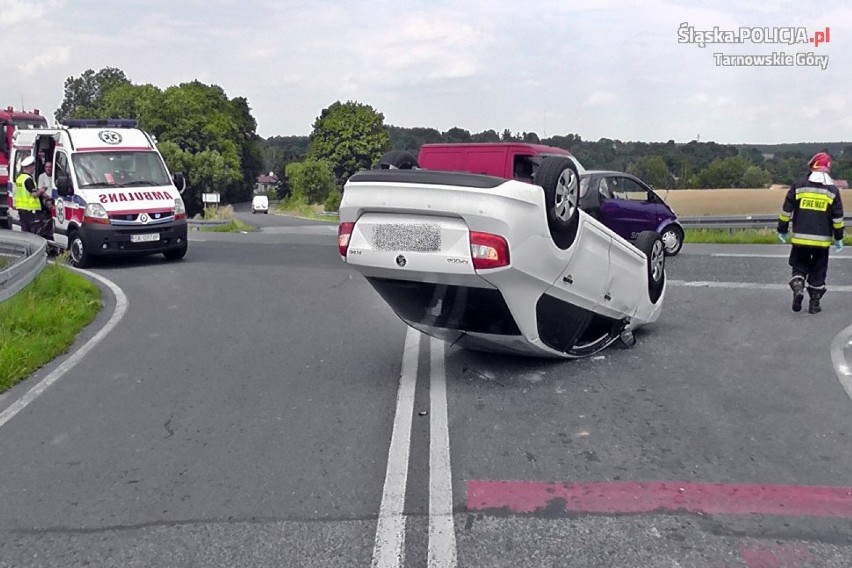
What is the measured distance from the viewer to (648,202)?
15.9 meters

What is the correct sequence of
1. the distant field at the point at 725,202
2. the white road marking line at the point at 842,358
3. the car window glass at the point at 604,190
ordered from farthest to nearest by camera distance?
1. the distant field at the point at 725,202
2. the car window glass at the point at 604,190
3. the white road marking line at the point at 842,358

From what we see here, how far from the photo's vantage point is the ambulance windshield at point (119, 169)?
1571 centimetres

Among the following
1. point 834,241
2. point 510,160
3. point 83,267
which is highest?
point 510,160

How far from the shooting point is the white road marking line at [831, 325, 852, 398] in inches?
280

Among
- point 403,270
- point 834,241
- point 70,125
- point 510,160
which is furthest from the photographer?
point 70,125

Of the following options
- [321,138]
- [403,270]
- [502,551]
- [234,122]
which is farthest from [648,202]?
[234,122]

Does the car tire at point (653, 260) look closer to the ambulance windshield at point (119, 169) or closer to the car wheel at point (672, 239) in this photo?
the car wheel at point (672, 239)

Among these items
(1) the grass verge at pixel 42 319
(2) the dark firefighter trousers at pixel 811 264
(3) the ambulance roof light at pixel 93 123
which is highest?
(3) the ambulance roof light at pixel 93 123

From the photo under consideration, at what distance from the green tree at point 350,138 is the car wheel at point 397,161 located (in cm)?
7954

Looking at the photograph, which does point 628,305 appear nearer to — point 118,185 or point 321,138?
point 118,185

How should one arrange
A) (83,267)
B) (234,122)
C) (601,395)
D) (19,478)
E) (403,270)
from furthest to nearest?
(234,122), (83,267), (601,395), (403,270), (19,478)

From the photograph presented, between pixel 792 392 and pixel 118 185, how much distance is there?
1252cm

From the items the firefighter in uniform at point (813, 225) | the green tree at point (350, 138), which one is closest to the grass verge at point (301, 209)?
the green tree at point (350, 138)

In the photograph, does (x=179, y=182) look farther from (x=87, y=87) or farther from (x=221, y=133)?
(x=87, y=87)
